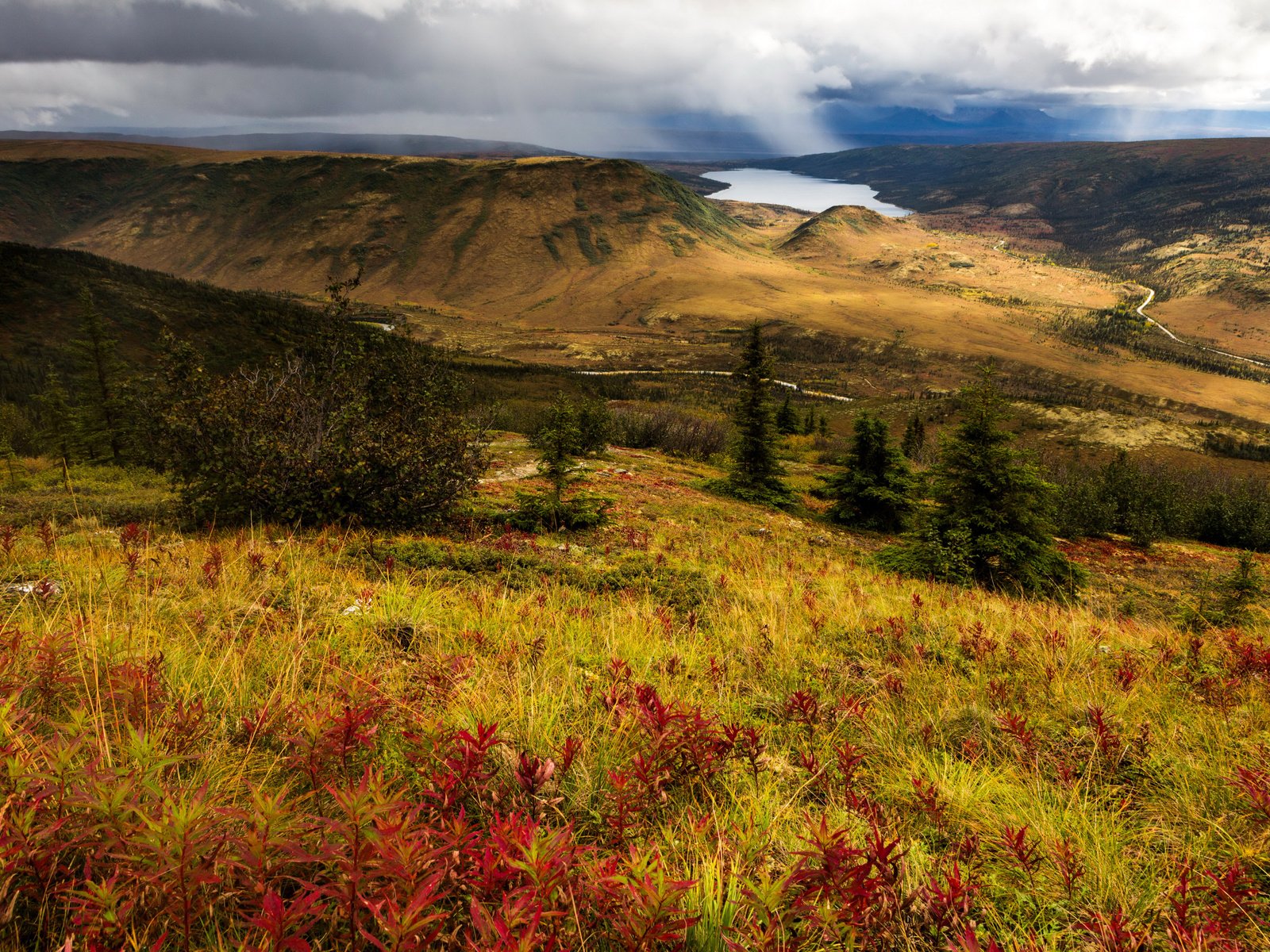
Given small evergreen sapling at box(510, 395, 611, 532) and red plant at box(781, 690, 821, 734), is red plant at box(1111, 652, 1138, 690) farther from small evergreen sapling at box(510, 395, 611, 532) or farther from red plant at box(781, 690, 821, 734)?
small evergreen sapling at box(510, 395, 611, 532)

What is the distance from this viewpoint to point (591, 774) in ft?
7.43

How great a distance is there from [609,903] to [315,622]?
317 centimetres

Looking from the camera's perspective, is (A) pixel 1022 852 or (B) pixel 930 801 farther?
(B) pixel 930 801

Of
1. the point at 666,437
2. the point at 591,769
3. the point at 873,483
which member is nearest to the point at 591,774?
the point at 591,769

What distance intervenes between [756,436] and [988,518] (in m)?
11.5

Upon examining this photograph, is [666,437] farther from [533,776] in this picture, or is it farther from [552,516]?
[533,776]

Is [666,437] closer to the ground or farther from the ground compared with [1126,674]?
closer to the ground

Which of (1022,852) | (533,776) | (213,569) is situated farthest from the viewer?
(213,569)

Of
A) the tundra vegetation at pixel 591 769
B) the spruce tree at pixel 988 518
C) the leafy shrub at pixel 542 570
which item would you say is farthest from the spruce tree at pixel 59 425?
the spruce tree at pixel 988 518

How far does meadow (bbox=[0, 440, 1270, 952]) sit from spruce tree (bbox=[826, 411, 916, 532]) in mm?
18331

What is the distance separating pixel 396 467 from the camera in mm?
9242

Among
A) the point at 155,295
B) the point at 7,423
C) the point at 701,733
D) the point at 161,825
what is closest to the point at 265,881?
the point at 161,825

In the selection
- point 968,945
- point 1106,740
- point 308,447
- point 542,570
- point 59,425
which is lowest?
point 59,425

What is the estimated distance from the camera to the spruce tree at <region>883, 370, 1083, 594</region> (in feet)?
43.4
